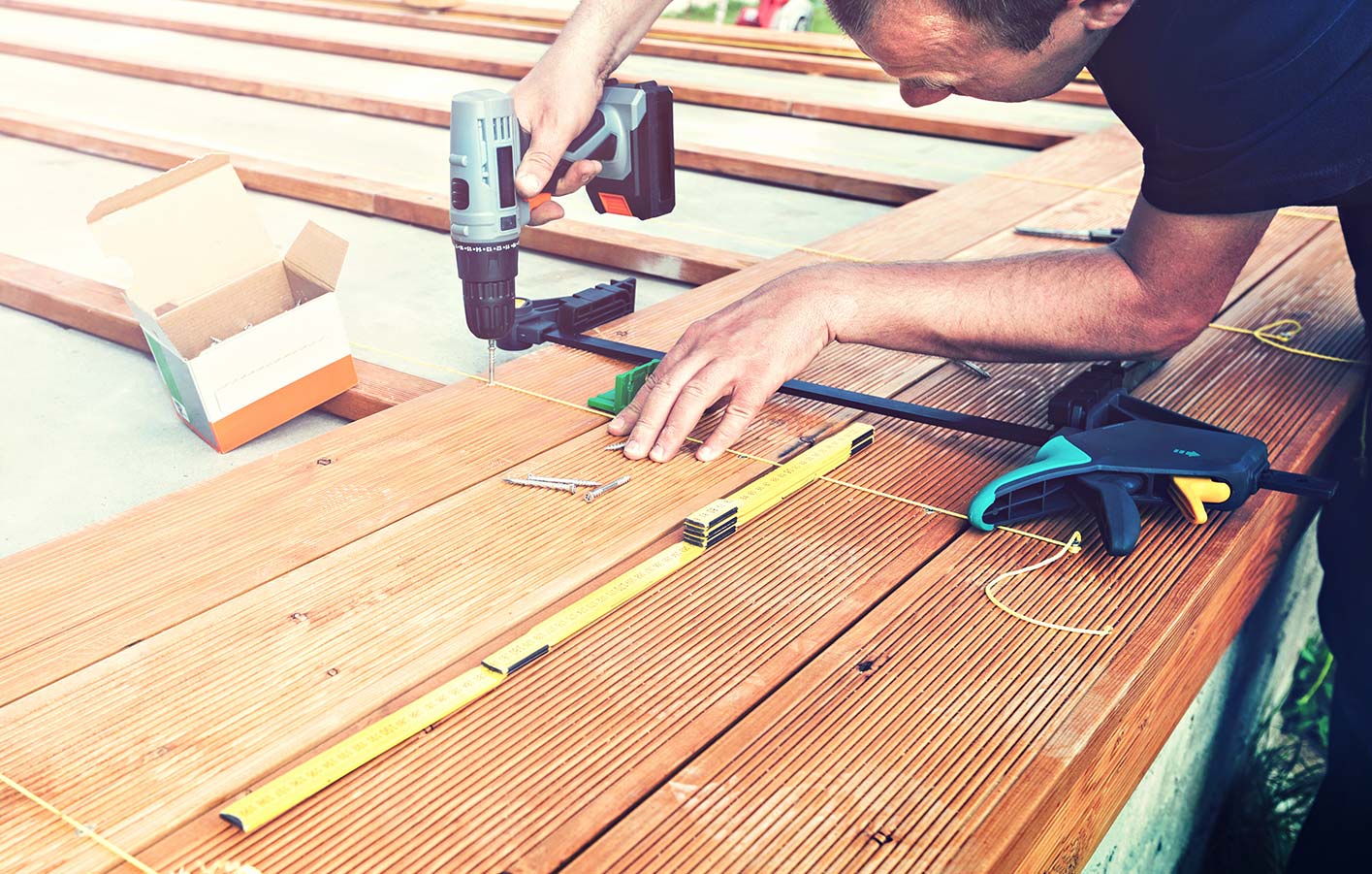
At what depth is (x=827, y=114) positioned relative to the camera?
Result: 4.09 meters

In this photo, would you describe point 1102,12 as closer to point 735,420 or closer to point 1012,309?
point 1012,309

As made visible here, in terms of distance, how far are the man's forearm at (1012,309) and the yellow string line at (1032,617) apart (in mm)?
338

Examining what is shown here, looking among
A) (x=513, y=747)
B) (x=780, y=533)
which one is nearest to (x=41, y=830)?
(x=513, y=747)

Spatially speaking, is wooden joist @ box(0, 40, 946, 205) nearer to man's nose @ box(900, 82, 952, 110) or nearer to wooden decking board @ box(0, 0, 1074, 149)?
wooden decking board @ box(0, 0, 1074, 149)

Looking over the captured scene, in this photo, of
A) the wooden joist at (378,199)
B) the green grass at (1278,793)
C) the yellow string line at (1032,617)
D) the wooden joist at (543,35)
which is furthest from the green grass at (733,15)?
the yellow string line at (1032,617)

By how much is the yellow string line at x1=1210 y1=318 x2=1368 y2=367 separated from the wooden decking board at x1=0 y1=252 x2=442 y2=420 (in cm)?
150

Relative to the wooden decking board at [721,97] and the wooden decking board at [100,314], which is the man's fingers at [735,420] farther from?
the wooden decking board at [721,97]

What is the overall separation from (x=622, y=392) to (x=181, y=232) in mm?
726

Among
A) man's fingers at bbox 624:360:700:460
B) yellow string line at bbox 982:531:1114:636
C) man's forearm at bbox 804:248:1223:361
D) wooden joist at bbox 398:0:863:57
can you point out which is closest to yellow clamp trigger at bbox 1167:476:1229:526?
yellow string line at bbox 982:531:1114:636

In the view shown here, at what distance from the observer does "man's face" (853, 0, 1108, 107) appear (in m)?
1.35

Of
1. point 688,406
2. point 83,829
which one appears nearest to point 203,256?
point 688,406

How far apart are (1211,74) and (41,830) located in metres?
1.44

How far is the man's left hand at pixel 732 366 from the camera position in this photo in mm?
1535

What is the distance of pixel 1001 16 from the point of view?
1.33m
